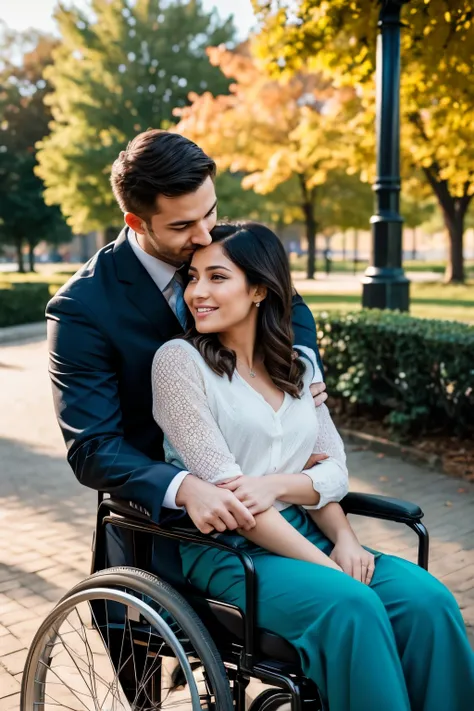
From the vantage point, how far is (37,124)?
3591cm

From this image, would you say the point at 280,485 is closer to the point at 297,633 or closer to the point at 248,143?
the point at 297,633

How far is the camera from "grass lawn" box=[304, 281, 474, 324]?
48.0 ft

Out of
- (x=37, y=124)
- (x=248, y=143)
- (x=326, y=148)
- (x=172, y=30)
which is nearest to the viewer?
(x=326, y=148)

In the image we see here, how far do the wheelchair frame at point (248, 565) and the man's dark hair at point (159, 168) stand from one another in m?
0.91

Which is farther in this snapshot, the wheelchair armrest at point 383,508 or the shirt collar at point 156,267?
Result: the shirt collar at point 156,267

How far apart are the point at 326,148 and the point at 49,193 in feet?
45.1

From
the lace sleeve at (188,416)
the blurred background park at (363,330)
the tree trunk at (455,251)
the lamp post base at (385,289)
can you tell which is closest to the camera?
the lace sleeve at (188,416)

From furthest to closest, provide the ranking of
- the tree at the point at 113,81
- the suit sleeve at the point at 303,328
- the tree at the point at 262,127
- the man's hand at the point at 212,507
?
the tree at the point at 113,81 → the tree at the point at 262,127 → the suit sleeve at the point at 303,328 → the man's hand at the point at 212,507

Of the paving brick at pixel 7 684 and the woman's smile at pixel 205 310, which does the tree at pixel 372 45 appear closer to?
the woman's smile at pixel 205 310

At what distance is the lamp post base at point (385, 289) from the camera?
7.52m

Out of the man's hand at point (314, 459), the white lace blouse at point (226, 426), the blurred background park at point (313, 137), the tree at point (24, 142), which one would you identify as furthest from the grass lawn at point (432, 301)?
the tree at point (24, 142)

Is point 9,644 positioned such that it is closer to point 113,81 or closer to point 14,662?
point 14,662

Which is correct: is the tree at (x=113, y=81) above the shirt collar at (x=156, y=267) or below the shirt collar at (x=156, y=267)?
Result: above

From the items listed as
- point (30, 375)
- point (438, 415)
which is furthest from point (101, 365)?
point (30, 375)
